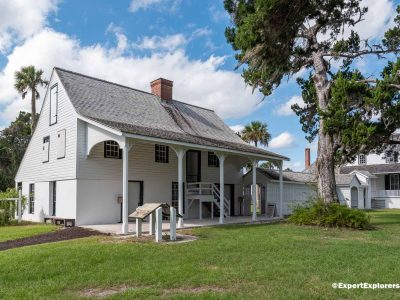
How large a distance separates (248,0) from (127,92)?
8720 millimetres

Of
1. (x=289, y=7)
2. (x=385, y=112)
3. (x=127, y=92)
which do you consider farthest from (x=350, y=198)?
(x=289, y=7)

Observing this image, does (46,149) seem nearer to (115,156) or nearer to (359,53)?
(115,156)

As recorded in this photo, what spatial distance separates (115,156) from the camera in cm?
1767

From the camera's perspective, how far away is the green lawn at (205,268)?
Result: 5.96 metres

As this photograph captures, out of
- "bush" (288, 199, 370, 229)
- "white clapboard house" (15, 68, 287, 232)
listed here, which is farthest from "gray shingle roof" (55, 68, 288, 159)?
"bush" (288, 199, 370, 229)

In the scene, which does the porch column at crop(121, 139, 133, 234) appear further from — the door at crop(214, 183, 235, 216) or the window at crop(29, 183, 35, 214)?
the door at crop(214, 183, 235, 216)

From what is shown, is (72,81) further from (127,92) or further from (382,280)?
(382,280)

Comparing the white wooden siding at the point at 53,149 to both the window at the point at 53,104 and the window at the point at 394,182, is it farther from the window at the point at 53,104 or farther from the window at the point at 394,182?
the window at the point at 394,182

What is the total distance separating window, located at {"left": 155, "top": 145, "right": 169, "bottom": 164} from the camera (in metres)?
19.5

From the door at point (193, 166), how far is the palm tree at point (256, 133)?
2598 cm

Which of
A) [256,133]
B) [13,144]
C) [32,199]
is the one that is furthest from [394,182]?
[13,144]

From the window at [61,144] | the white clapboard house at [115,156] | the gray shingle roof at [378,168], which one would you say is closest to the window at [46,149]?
the white clapboard house at [115,156]

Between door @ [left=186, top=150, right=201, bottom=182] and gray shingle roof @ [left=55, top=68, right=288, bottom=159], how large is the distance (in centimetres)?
116

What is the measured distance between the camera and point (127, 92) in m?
21.5
